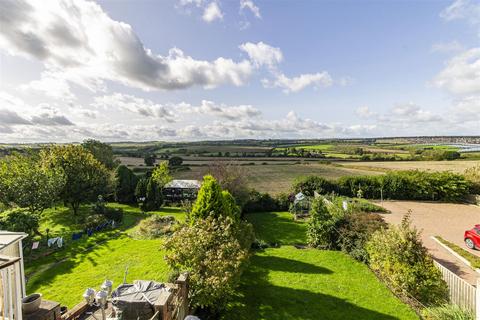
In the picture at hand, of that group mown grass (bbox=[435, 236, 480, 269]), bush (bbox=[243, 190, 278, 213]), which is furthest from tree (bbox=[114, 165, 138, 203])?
mown grass (bbox=[435, 236, 480, 269])

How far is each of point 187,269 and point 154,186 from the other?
68.7ft

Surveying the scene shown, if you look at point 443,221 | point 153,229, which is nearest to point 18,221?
point 153,229

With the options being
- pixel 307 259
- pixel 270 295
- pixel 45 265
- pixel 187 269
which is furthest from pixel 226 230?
pixel 45 265

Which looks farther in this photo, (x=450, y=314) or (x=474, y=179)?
(x=474, y=179)

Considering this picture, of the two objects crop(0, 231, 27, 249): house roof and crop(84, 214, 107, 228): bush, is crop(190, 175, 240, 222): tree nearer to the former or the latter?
crop(0, 231, 27, 249): house roof

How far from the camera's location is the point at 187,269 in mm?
7641

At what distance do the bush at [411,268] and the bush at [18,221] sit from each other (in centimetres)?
1909

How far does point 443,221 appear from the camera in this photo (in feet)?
59.8

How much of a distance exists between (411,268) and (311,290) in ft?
12.4

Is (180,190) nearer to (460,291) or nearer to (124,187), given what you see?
(124,187)

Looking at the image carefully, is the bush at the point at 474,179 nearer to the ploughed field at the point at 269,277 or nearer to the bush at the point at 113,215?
the ploughed field at the point at 269,277

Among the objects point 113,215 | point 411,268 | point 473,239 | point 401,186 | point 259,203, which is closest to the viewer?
point 411,268

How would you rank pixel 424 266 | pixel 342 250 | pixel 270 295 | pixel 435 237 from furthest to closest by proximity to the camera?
pixel 435 237 → pixel 342 250 → pixel 270 295 → pixel 424 266

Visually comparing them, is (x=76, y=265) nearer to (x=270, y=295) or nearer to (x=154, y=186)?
(x=270, y=295)
